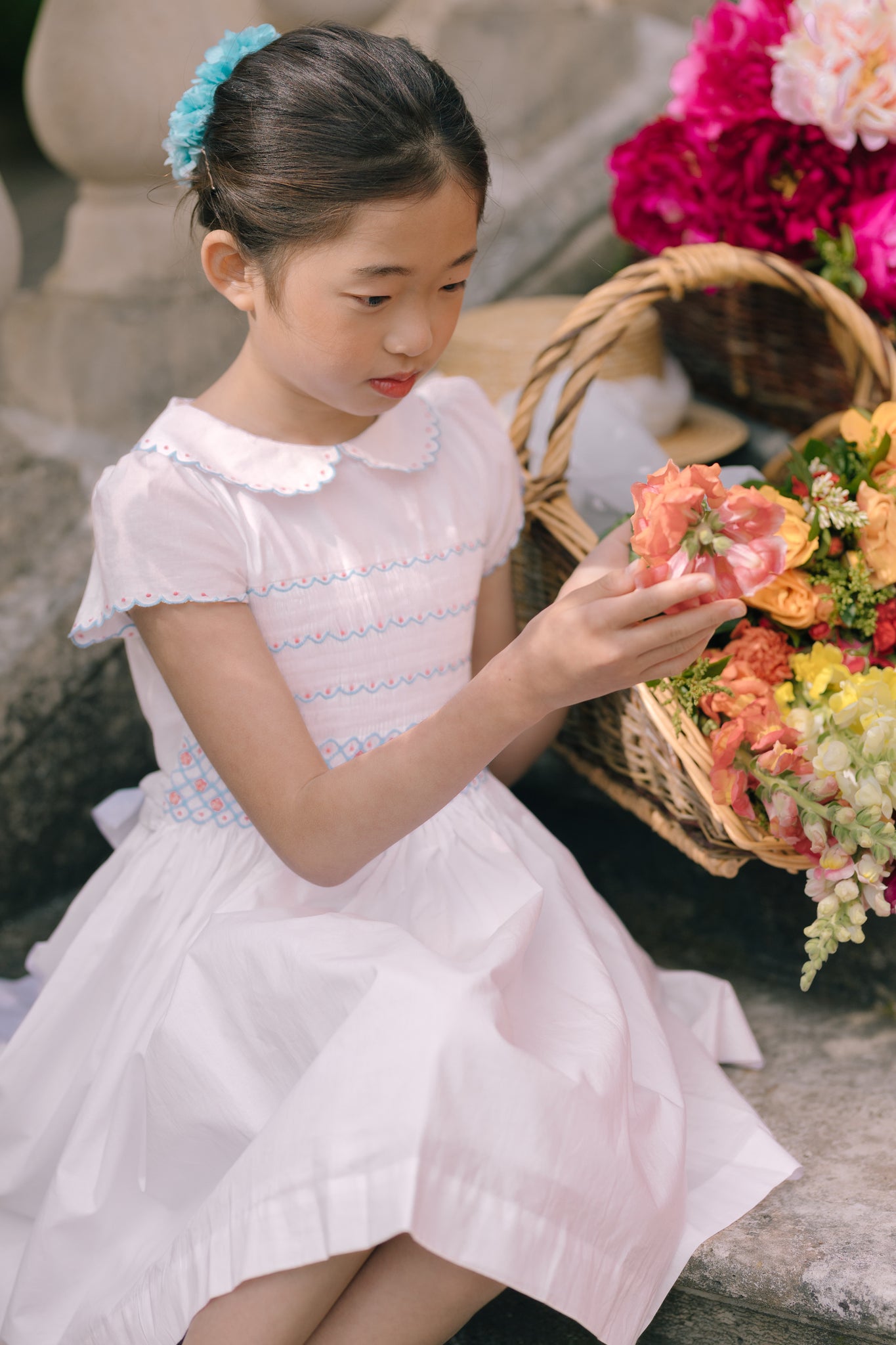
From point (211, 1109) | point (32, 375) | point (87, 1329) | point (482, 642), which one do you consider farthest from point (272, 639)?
point (32, 375)

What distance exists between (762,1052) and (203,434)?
0.95m

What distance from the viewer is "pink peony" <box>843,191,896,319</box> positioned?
1.59 metres

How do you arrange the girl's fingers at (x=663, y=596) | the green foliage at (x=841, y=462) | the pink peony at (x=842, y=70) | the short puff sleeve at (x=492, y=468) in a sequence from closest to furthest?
the girl's fingers at (x=663, y=596) < the green foliage at (x=841, y=462) < the short puff sleeve at (x=492, y=468) < the pink peony at (x=842, y=70)

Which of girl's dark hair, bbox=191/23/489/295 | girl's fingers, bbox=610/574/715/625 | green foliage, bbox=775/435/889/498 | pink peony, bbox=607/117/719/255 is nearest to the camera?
girl's fingers, bbox=610/574/715/625

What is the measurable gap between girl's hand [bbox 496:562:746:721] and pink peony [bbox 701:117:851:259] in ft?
3.15

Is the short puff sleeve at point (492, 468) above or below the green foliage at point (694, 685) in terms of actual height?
above

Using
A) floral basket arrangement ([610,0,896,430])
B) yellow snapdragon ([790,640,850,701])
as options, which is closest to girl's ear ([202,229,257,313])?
yellow snapdragon ([790,640,850,701])

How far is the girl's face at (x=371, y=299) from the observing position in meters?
1.07

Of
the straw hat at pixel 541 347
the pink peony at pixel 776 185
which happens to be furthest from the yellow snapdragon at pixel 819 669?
the pink peony at pixel 776 185

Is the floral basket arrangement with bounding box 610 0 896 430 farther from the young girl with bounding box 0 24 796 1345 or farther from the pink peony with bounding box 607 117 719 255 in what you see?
the young girl with bounding box 0 24 796 1345

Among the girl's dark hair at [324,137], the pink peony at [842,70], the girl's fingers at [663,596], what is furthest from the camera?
the pink peony at [842,70]

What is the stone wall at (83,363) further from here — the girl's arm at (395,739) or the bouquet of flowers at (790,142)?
the girl's arm at (395,739)

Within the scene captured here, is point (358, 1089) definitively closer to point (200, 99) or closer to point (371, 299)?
point (371, 299)

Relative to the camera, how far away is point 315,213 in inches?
42.3
